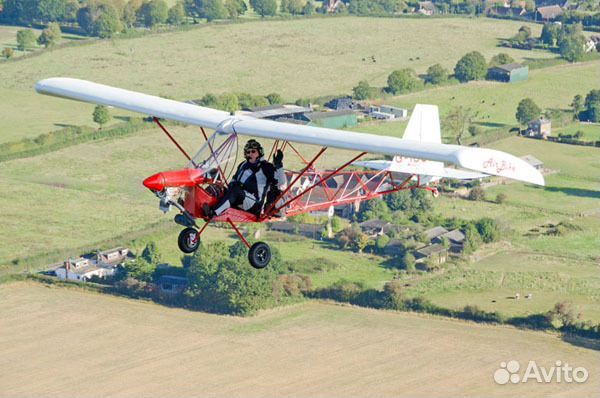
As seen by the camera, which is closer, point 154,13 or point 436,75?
point 436,75

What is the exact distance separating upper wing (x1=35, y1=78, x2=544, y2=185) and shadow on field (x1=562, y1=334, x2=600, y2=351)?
3179 centimetres

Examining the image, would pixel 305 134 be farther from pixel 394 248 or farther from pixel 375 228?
pixel 375 228

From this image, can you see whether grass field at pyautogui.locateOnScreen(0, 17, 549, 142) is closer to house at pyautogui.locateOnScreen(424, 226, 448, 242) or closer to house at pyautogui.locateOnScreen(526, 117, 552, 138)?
house at pyautogui.locateOnScreen(526, 117, 552, 138)

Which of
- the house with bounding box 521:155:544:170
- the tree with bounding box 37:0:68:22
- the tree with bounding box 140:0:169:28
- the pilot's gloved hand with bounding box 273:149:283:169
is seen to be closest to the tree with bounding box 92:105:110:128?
the house with bounding box 521:155:544:170

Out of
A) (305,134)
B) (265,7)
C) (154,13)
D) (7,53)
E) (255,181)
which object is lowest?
(7,53)

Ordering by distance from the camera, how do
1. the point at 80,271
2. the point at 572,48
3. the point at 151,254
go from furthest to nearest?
the point at 572,48 < the point at 151,254 < the point at 80,271

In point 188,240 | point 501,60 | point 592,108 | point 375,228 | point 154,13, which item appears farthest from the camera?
point 154,13

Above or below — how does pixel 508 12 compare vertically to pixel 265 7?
below

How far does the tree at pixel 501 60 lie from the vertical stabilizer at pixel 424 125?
9451cm

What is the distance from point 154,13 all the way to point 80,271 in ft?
314

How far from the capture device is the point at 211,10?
181m

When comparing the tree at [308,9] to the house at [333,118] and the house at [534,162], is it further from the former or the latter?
the house at [534,162]

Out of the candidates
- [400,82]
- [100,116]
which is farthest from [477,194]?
[400,82]

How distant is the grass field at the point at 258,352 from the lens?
70438 millimetres
